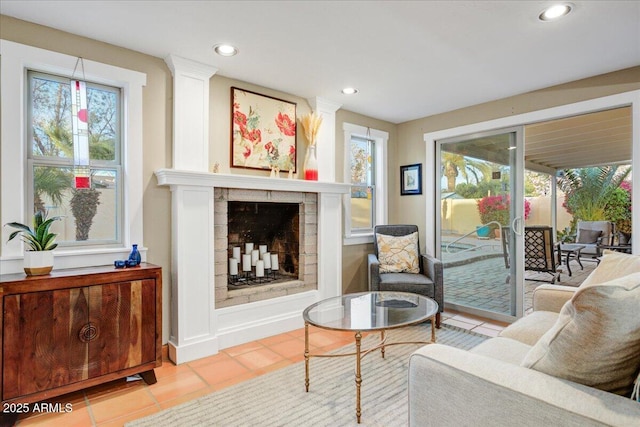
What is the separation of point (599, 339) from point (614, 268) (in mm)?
1098

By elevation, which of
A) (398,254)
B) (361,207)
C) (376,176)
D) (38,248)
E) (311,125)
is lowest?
(398,254)

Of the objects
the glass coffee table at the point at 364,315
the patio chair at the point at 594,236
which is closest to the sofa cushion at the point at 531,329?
the glass coffee table at the point at 364,315

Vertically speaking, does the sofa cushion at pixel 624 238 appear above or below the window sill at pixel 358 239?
below

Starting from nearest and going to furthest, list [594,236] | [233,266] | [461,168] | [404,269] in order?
[233,266] < [404,269] < [461,168] < [594,236]

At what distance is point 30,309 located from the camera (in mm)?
1887

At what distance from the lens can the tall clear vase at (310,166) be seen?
11.7 ft

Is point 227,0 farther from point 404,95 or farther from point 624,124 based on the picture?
point 624,124

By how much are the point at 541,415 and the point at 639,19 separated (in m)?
2.58

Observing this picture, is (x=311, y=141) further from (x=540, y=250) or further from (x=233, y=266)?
(x=540, y=250)

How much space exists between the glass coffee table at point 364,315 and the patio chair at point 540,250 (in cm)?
341

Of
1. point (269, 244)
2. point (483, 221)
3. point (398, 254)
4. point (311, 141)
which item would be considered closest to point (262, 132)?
point (311, 141)

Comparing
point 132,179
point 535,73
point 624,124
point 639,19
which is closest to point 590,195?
point 624,124

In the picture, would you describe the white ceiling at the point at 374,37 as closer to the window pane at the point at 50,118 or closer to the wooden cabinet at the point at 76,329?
the window pane at the point at 50,118

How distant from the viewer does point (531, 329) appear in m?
1.86
